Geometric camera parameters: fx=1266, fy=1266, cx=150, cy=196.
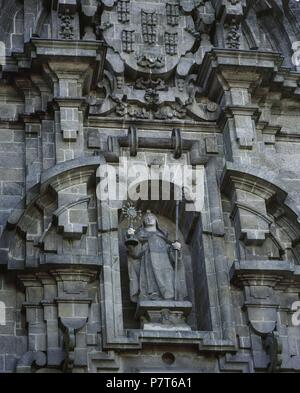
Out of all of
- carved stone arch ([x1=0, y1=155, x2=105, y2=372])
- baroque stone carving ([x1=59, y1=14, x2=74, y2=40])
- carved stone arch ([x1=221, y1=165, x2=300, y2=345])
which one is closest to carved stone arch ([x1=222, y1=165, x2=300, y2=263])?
carved stone arch ([x1=221, y1=165, x2=300, y2=345])

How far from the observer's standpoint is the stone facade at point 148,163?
18.5m

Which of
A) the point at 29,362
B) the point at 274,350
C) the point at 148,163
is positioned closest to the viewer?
the point at 29,362

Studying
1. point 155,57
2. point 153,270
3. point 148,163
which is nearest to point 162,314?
point 153,270

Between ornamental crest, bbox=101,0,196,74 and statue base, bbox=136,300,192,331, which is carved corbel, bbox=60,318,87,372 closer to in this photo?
statue base, bbox=136,300,192,331

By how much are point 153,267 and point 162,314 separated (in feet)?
2.64

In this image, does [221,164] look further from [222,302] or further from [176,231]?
[222,302]

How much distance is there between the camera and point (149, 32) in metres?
21.8

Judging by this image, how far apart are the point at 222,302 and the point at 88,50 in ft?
15.6

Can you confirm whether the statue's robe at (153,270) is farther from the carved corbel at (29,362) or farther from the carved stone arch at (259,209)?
the carved corbel at (29,362)

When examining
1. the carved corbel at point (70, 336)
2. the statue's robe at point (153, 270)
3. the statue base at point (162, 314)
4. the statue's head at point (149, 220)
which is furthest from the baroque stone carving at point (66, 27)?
the carved corbel at point (70, 336)

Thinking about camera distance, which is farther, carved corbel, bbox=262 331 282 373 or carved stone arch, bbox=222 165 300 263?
carved stone arch, bbox=222 165 300 263

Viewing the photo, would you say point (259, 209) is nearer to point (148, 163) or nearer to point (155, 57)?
point (148, 163)

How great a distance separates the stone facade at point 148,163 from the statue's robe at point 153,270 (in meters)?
0.30

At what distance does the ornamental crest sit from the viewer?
21.5 m
